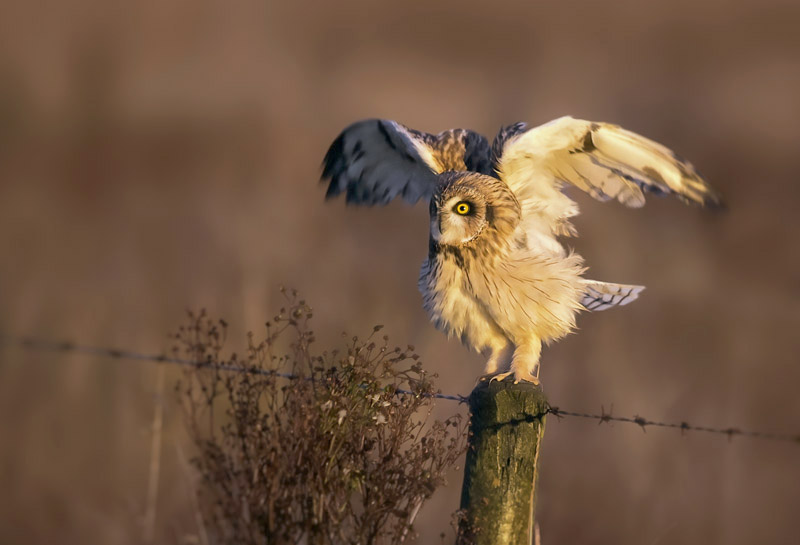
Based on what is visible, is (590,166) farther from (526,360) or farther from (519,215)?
(526,360)

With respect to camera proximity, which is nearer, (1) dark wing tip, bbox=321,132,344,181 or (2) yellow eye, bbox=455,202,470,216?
(2) yellow eye, bbox=455,202,470,216

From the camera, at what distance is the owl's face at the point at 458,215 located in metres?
3.06

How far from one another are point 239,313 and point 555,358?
2184 mm

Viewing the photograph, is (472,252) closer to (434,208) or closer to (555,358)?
(434,208)

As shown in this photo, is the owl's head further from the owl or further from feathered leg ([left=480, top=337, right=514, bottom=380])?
feathered leg ([left=480, top=337, right=514, bottom=380])

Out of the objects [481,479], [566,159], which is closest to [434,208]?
[566,159]

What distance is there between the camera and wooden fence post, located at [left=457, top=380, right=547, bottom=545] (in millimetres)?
2701

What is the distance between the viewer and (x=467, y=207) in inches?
122

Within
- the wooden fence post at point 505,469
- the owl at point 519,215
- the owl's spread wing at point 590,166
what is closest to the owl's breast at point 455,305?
the owl at point 519,215

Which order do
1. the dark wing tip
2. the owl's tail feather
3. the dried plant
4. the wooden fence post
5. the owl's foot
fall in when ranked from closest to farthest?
the dried plant, the wooden fence post, the owl's foot, the owl's tail feather, the dark wing tip

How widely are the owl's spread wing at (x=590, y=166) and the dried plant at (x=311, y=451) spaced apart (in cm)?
99

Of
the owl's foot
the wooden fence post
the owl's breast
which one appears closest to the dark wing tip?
the owl's breast

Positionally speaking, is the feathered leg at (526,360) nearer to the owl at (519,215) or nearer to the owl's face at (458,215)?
the owl at (519,215)

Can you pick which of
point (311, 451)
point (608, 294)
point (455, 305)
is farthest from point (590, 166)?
point (311, 451)
